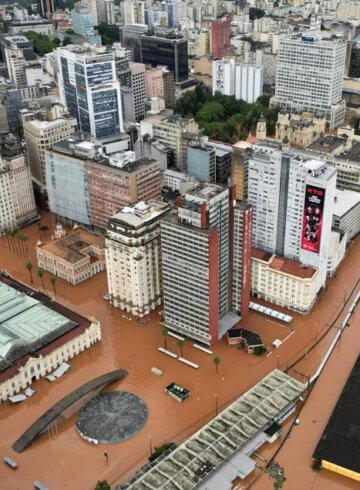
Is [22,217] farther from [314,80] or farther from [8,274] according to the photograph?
[314,80]

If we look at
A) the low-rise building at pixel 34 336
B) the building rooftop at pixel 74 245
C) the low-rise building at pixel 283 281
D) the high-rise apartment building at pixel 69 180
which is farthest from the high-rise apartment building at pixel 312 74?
the low-rise building at pixel 34 336

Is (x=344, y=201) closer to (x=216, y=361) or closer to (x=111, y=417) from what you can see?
(x=216, y=361)

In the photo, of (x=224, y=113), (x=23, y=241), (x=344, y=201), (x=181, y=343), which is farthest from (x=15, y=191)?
(x=224, y=113)

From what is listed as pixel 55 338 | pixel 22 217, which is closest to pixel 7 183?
pixel 22 217

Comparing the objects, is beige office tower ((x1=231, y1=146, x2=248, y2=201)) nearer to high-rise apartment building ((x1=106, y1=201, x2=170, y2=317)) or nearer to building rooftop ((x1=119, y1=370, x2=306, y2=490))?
high-rise apartment building ((x1=106, y1=201, x2=170, y2=317))

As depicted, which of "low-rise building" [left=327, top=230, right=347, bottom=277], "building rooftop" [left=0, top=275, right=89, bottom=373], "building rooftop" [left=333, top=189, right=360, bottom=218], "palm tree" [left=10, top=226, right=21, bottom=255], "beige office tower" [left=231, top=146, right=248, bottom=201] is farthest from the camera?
"palm tree" [left=10, top=226, right=21, bottom=255]

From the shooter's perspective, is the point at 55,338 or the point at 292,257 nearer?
the point at 55,338

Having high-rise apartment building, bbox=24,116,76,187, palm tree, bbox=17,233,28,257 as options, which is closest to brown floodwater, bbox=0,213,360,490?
palm tree, bbox=17,233,28,257
